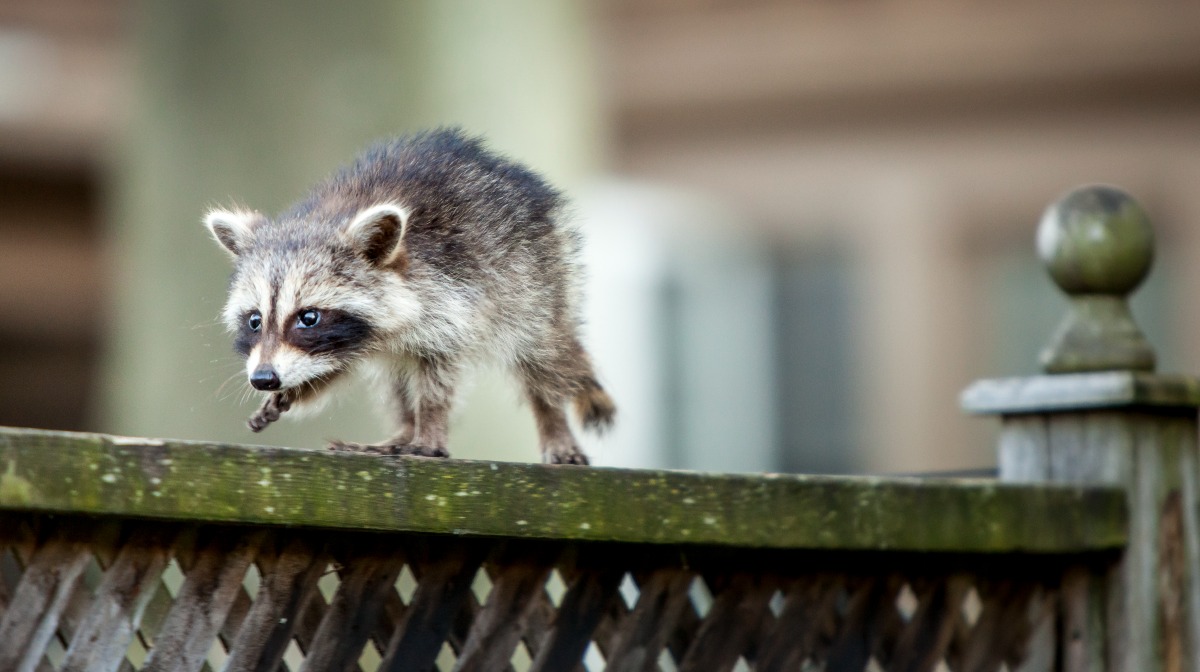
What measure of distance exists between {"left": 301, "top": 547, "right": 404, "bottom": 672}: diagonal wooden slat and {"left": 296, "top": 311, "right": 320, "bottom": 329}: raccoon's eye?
79cm

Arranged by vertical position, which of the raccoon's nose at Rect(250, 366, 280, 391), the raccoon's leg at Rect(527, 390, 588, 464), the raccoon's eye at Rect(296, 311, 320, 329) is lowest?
the raccoon's leg at Rect(527, 390, 588, 464)

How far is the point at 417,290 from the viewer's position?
8.87ft

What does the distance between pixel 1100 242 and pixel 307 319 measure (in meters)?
1.32

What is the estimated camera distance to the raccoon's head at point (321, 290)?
103 inches

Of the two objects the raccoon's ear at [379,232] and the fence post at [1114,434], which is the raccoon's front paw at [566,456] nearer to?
the raccoon's ear at [379,232]

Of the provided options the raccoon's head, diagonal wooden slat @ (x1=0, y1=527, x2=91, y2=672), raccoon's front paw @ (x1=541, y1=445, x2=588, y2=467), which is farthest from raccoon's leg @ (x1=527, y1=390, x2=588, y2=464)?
diagonal wooden slat @ (x1=0, y1=527, x2=91, y2=672)

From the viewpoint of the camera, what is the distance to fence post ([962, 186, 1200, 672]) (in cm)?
256

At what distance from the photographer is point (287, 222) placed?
2.74 meters

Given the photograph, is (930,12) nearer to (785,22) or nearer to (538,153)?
(785,22)

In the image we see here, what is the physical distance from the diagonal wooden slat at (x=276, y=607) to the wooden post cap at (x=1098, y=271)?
1390 millimetres

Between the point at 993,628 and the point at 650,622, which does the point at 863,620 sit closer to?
the point at 993,628

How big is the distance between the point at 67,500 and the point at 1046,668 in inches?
63.4

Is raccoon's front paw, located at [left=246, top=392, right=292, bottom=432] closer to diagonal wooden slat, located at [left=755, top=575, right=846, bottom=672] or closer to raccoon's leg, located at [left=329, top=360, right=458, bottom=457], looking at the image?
raccoon's leg, located at [left=329, top=360, right=458, bottom=457]

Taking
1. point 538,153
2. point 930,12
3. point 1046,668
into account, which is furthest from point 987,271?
point 1046,668
